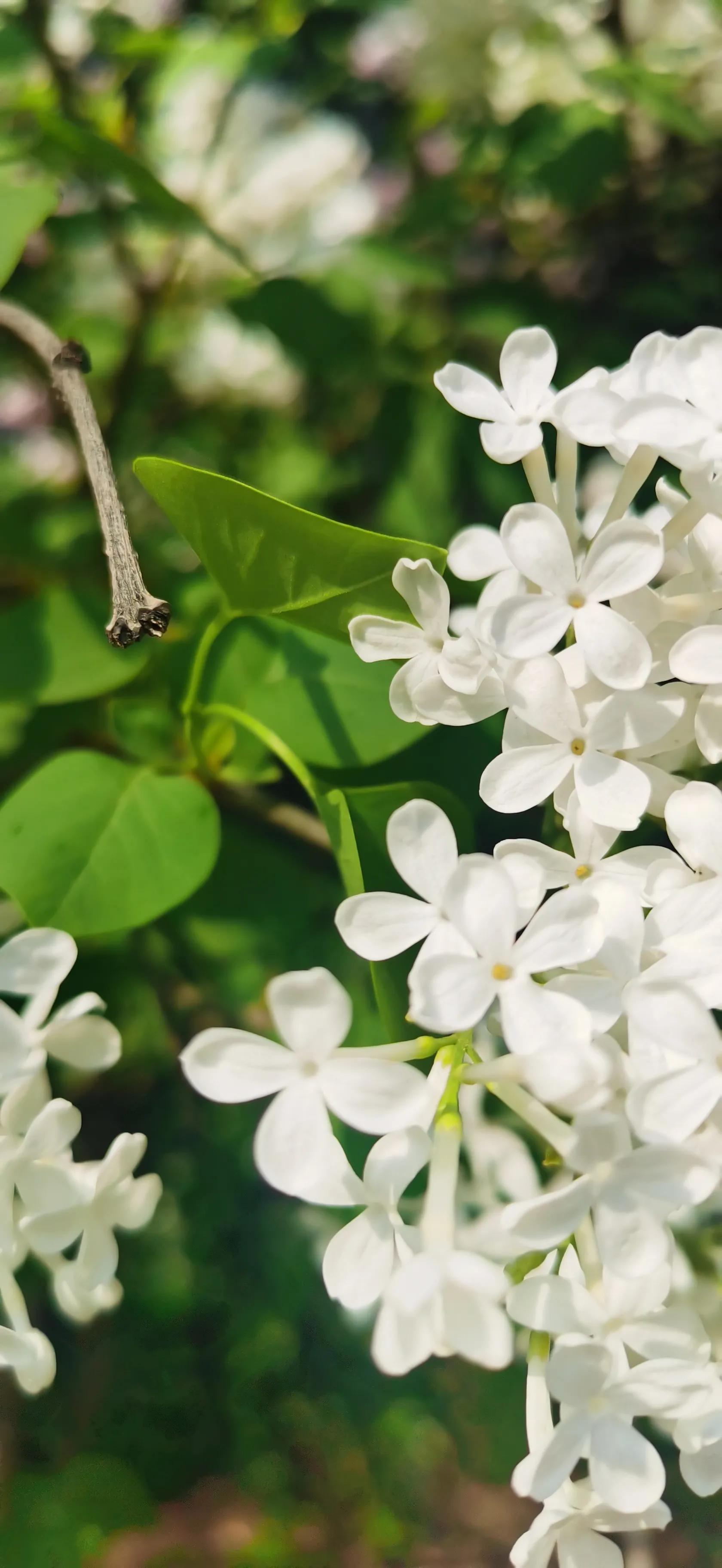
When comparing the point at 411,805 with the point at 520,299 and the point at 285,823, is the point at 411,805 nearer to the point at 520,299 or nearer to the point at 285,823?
the point at 285,823

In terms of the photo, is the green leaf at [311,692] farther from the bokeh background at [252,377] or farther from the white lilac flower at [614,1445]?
the white lilac flower at [614,1445]

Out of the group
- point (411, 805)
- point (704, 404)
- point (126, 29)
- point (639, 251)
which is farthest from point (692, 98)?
point (411, 805)

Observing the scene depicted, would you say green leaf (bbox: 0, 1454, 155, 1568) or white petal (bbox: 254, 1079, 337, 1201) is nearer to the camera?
white petal (bbox: 254, 1079, 337, 1201)

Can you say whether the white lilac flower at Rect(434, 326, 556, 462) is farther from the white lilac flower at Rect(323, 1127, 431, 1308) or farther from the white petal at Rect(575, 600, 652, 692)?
the white lilac flower at Rect(323, 1127, 431, 1308)

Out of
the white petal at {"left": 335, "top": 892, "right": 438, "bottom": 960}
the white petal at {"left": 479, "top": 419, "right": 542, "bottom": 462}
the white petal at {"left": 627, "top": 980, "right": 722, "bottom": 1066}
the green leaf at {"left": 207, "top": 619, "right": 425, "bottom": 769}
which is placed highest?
the white petal at {"left": 479, "top": 419, "right": 542, "bottom": 462}

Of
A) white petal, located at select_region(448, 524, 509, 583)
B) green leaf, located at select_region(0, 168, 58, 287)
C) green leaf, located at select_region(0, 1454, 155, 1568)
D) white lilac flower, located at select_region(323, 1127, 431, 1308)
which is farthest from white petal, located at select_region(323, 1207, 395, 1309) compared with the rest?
green leaf, located at select_region(0, 1454, 155, 1568)

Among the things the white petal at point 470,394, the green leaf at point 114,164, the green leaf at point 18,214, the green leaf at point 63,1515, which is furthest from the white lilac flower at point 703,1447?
the green leaf at point 63,1515

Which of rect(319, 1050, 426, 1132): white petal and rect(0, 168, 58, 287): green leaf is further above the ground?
rect(0, 168, 58, 287): green leaf
